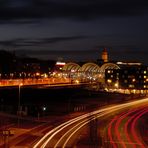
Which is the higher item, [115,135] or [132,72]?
[132,72]

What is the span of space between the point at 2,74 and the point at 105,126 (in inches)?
3256

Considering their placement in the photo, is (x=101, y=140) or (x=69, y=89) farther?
(x=69, y=89)

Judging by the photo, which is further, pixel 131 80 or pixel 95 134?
pixel 131 80

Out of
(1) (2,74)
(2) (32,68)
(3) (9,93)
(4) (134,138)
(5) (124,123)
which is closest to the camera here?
(4) (134,138)

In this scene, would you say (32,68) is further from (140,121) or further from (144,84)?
(140,121)

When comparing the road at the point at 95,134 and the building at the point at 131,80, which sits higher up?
the building at the point at 131,80

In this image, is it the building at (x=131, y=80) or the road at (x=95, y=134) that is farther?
the building at (x=131, y=80)

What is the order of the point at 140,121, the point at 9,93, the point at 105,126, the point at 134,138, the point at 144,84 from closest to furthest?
1. the point at 134,138
2. the point at 105,126
3. the point at 140,121
4. the point at 9,93
5. the point at 144,84

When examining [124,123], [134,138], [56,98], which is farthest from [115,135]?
[56,98]

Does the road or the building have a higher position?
the building

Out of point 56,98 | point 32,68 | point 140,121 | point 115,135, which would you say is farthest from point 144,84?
point 115,135

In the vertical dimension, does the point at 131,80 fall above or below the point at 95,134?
above

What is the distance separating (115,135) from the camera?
145 ft

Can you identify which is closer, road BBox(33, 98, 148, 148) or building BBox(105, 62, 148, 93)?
road BBox(33, 98, 148, 148)
